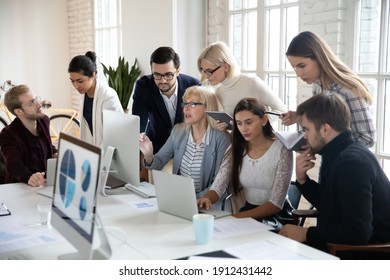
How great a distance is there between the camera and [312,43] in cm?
217

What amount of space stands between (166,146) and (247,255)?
3.95ft

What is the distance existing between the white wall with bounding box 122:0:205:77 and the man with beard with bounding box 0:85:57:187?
1812mm

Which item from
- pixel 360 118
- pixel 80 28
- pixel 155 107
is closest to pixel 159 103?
pixel 155 107

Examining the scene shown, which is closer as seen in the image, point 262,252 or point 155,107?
point 262,252

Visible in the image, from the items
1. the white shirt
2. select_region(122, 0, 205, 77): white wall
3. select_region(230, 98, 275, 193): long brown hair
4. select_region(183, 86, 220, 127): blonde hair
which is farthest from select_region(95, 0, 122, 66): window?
select_region(230, 98, 275, 193): long brown hair

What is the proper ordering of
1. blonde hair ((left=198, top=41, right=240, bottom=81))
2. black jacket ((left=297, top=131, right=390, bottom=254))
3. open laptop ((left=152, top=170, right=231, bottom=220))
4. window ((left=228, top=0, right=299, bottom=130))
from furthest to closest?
window ((left=228, top=0, right=299, bottom=130)), blonde hair ((left=198, top=41, right=240, bottom=81)), open laptop ((left=152, top=170, right=231, bottom=220)), black jacket ((left=297, top=131, right=390, bottom=254))

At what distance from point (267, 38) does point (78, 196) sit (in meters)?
2.66

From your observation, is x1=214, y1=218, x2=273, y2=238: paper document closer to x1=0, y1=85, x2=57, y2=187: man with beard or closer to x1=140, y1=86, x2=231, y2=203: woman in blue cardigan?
x1=140, y1=86, x2=231, y2=203: woman in blue cardigan

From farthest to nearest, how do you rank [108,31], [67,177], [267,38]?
[108,31]
[267,38]
[67,177]

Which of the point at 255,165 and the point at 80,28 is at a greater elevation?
the point at 80,28

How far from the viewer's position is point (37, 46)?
671cm

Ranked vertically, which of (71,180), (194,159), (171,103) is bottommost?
(194,159)

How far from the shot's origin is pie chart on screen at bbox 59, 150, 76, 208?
1.55 meters

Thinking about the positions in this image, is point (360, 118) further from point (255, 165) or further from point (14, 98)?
point (14, 98)
